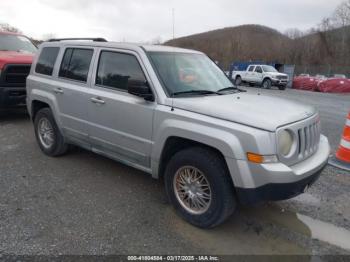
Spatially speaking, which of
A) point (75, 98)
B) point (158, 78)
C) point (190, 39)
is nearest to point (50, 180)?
point (75, 98)

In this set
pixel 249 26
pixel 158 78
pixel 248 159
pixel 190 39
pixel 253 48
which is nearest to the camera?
pixel 248 159

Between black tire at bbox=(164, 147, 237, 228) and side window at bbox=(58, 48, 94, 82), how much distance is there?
202cm

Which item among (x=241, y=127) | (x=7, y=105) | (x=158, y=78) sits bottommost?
(x=7, y=105)

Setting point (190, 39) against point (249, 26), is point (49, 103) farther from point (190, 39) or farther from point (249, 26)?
point (249, 26)

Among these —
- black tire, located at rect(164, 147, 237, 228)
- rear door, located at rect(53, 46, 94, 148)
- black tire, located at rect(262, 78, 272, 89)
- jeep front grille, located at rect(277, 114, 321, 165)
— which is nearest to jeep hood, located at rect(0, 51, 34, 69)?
rear door, located at rect(53, 46, 94, 148)

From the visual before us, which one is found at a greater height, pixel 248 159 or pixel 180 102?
pixel 180 102

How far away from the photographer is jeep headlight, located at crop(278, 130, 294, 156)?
10.0 ft

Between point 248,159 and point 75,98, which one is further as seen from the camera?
point 75,98

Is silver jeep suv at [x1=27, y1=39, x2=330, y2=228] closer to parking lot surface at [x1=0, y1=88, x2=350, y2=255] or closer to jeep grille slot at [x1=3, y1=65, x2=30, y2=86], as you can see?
parking lot surface at [x1=0, y1=88, x2=350, y2=255]

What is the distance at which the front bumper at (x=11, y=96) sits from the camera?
7527mm

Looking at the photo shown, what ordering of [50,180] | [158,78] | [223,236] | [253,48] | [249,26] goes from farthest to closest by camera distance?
[249,26] → [253,48] → [50,180] → [158,78] → [223,236]

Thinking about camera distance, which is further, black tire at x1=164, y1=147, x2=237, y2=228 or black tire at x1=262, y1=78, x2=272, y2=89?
black tire at x1=262, y1=78, x2=272, y2=89

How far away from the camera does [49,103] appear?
5211mm

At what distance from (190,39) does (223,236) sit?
348ft
